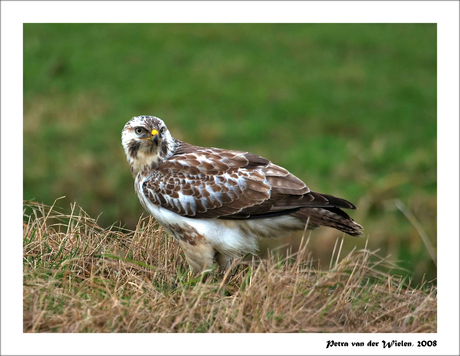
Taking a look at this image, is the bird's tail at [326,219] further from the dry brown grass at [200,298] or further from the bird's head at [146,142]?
Result: the bird's head at [146,142]

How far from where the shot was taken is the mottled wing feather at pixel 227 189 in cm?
586

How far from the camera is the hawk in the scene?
19.2 ft

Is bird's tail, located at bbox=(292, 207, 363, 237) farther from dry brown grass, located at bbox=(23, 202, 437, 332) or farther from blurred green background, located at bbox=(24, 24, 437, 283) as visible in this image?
blurred green background, located at bbox=(24, 24, 437, 283)

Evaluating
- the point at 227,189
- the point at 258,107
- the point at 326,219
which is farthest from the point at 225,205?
the point at 258,107

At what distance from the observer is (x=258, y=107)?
50.4 ft

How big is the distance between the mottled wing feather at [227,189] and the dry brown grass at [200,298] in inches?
21.9

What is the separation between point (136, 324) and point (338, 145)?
10.1 meters

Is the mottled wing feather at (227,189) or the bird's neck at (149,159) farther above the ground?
the bird's neck at (149,159)

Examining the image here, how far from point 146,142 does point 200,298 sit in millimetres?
1868

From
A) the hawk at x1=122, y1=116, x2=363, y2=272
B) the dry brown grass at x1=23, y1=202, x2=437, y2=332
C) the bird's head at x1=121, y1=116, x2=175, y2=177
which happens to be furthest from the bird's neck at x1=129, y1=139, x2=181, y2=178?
the dry brown grass at x1=23, y1=202, x2=437, y2=332

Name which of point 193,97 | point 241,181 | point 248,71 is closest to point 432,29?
point 248,71

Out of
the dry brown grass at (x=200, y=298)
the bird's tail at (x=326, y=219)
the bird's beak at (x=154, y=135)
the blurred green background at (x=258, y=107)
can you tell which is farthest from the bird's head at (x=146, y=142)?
the blurred green background at (x=258, y=107)

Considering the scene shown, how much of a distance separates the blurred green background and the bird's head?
4893 millimetres

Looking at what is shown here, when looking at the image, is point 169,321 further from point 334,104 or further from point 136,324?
point 334,104
